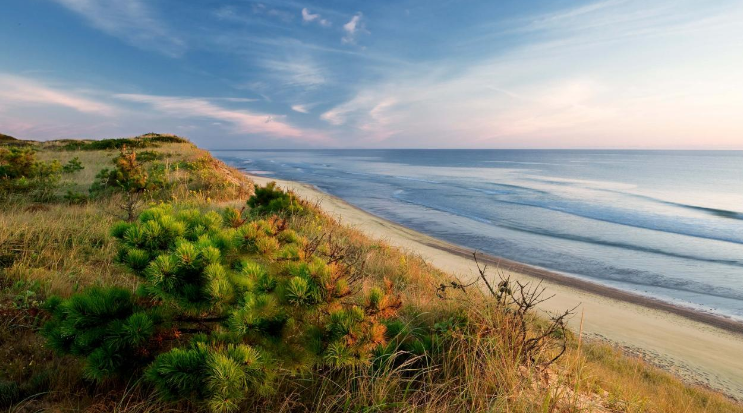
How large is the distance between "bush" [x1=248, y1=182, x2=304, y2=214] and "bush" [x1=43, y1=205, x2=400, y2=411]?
786cm

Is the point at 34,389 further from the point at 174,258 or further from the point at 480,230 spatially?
the point at 480,230

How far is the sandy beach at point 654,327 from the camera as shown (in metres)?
8.84

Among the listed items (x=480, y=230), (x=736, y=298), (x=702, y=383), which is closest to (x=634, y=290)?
(x=736, y=298)

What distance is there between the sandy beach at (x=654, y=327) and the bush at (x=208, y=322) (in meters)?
7.31

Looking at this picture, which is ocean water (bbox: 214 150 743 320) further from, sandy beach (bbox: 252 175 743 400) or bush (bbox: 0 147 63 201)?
bush (bbox: 0 147 63 201)

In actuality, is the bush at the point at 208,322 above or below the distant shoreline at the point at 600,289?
above

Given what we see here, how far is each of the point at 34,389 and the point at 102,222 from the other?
17.1 feet

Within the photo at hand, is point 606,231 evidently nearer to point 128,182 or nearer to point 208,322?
point 128,182

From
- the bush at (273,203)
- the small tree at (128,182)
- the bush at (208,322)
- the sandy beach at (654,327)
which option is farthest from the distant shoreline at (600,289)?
the small tree at (128,182)

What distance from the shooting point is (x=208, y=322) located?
119 inches

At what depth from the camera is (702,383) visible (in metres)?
8.15

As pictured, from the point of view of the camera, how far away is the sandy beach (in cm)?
884

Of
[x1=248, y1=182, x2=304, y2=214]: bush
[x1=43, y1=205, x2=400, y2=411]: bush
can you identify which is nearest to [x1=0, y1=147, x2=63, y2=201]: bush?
[x1=248, y1=182, x2=304, y2=214]: bush

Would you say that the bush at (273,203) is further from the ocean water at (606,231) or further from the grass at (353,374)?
the ocean water at (606,231)
